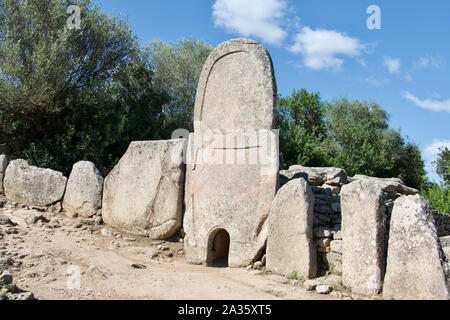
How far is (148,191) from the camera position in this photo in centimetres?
784

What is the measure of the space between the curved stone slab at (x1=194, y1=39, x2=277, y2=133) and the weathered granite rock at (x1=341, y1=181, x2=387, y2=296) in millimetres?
2078

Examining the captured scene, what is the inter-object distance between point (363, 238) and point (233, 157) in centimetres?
264

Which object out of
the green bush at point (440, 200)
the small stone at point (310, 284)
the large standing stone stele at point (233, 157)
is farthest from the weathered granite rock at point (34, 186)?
the green bush at point (440, 200)

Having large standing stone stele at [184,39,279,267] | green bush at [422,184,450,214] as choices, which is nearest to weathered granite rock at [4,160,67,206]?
large standing stone stele at [184,39,279,267]

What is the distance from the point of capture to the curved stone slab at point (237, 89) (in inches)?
275

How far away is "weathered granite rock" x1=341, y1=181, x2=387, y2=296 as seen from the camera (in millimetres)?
5047

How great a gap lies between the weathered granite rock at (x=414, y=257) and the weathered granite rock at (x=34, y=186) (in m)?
6.40

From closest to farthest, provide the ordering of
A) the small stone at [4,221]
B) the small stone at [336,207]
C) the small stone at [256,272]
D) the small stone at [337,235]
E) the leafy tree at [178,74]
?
the small stone at [337,235] → the small stone at [256,272] → the small stone at [336,207] → the small stone at [4,221] → the leafy tree at [178,74]

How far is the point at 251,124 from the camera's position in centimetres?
704

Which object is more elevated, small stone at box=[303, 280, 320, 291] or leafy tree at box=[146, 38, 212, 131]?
leafy tree at box=[146, 38, 212, 131]

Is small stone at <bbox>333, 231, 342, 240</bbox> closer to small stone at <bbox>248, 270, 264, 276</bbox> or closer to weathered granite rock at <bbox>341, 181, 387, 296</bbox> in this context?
weathered granite rock at <bbox>341, 181, 387, 296</bbox>

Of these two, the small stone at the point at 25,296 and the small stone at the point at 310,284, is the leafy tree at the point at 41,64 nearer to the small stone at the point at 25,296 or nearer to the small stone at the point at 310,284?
the small stone at the point at 25,296

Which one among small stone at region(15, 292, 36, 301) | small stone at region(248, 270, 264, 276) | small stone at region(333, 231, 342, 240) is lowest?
small stone at region(248, 270, 264, 276)

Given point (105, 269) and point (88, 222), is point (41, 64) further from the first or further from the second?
point (105, 269)
